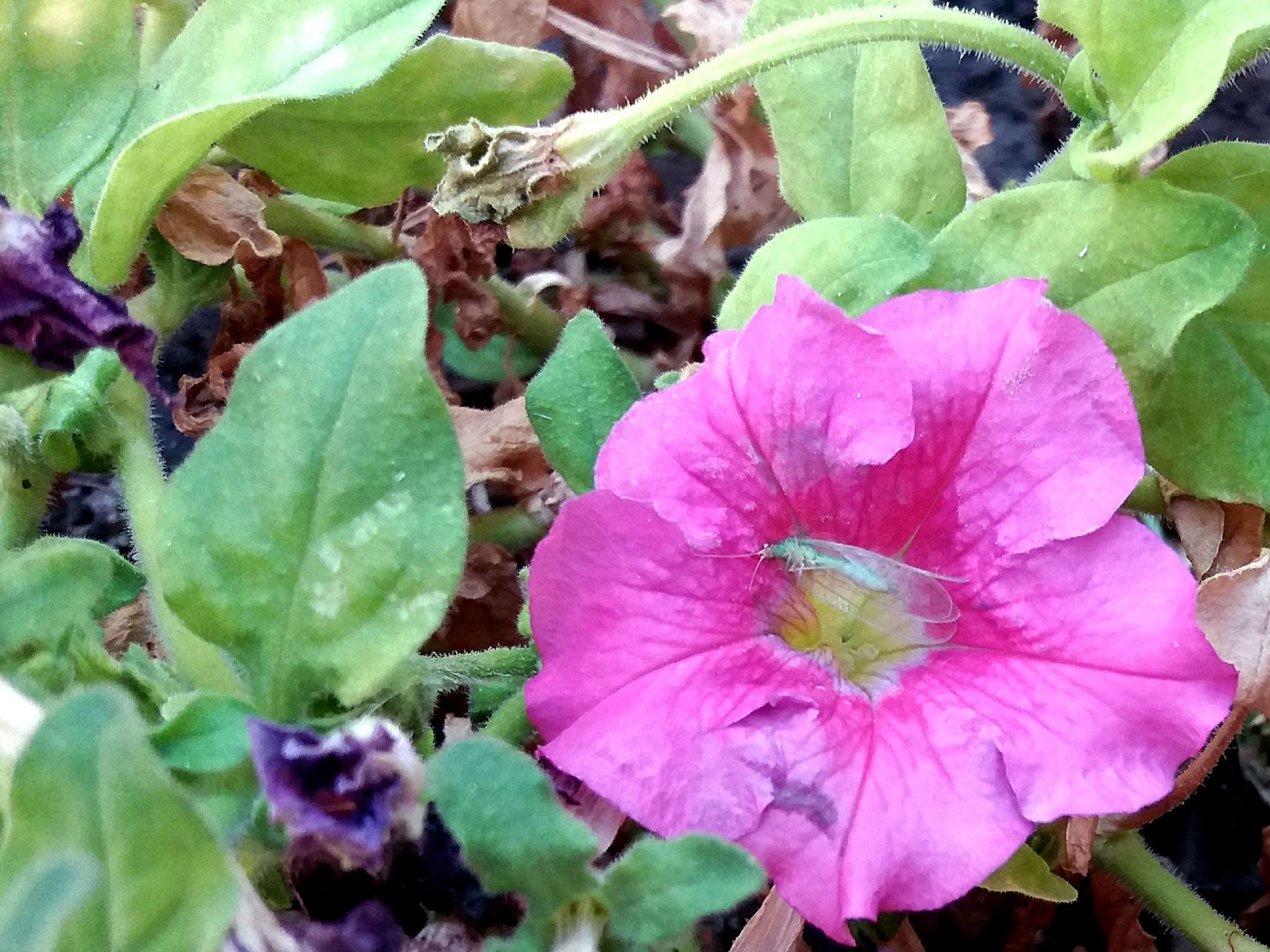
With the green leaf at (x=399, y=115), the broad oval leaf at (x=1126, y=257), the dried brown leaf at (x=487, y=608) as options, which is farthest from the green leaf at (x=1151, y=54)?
the dried brown leaf at (x=487, y=608)

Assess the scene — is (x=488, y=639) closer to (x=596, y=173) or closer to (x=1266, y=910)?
(x=596, y=173)

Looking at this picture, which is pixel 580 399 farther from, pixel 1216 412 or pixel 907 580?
pixel 1216 412

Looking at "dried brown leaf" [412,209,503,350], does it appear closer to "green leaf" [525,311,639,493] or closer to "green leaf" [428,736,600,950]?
"green leaf" [525,311,639,493]

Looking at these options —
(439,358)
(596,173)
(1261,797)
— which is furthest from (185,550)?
(1261,797)

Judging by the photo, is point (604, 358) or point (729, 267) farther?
point (729, 267)

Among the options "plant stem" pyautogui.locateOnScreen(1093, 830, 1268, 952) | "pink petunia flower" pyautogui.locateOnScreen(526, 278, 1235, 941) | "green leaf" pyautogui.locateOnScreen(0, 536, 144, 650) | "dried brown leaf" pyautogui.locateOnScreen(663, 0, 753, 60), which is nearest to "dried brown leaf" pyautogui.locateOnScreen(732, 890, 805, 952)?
"pink petunia flower" pyautogui.locateOnScreen(526, 278, 1235, 941)
